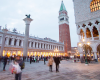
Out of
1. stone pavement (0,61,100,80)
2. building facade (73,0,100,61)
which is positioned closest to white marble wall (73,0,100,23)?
building facade (73,0,100,61)

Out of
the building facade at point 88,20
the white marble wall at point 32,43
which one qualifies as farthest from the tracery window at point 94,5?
the white marble wall at point 32,43

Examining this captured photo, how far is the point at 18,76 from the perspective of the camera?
392 centimetres

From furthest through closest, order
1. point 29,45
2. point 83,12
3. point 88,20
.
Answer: point 29,45, point 83,12, point 88,20

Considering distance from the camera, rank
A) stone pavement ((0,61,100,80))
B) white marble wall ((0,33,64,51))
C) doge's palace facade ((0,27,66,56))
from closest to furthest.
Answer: stone pavement ((0,61,100,80)) < doge's palace facade ((0,27,66,56)) < white marble wall ((0,33,64,51))

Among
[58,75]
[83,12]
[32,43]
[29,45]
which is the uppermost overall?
[83,12]

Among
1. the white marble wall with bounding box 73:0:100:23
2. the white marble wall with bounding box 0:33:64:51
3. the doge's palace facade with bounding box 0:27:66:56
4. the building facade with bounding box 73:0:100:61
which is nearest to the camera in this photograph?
the building facade with bounding box 73:0:100:61

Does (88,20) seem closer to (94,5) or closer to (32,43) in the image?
(94,5)

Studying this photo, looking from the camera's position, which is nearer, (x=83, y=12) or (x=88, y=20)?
(x=88, y=20)

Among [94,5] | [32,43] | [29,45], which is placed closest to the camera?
[94,5]

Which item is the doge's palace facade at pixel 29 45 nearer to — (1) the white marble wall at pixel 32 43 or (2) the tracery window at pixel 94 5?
(1) the white marble wall at pixel 32 43

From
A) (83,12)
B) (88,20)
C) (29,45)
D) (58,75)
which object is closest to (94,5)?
(83,12)

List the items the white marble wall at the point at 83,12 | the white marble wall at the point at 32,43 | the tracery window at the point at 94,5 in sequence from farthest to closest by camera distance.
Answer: the white marble wall at the point at 32,43 < the white marble wall at the point at 83,12 < the tracery window at the point at 94,5

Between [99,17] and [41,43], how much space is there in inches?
1297

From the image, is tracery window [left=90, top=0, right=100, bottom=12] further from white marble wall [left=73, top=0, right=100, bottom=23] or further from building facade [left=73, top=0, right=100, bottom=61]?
white marble wall [left=73, top=0, right=100, bottom=23]
